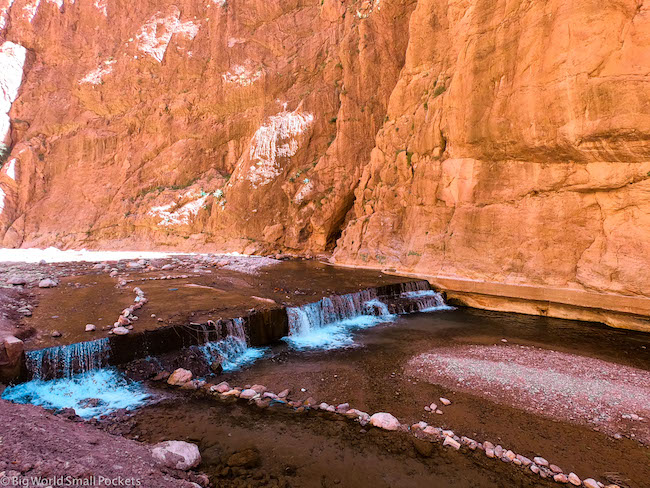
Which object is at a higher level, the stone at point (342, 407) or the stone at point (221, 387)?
the stone at point (221, 387)

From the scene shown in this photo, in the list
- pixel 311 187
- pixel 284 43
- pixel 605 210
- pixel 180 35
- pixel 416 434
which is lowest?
pixel 416 434

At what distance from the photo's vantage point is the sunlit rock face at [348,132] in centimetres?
1052

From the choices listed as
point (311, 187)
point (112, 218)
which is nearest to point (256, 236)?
point (311, 187)

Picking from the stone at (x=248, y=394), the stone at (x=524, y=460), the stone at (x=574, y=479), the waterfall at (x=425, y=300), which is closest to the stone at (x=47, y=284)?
the stone at (x=248, y=394)

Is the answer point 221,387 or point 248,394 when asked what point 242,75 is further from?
point 248,394

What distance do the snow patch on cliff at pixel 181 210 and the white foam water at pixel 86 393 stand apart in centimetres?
2479

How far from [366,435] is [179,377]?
11.5 feet

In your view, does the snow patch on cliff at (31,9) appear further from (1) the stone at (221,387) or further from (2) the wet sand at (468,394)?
(1) the stone at (221,387)

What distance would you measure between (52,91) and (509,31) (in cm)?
4389

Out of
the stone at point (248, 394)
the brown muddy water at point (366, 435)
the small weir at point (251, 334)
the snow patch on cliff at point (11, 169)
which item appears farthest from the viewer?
the snow patch on cliff at point (11, 169)

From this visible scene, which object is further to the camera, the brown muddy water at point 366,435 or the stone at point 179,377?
the stone at point 179,377

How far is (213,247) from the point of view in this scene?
2772cm

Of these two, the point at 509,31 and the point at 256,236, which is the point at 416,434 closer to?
the point at 509,31

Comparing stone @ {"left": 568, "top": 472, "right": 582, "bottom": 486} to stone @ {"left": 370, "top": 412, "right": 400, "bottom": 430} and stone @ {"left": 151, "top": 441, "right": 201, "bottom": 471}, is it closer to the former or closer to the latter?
stone @ {"left": 370, "top": 412, "right": 400, "bottom": 430}
